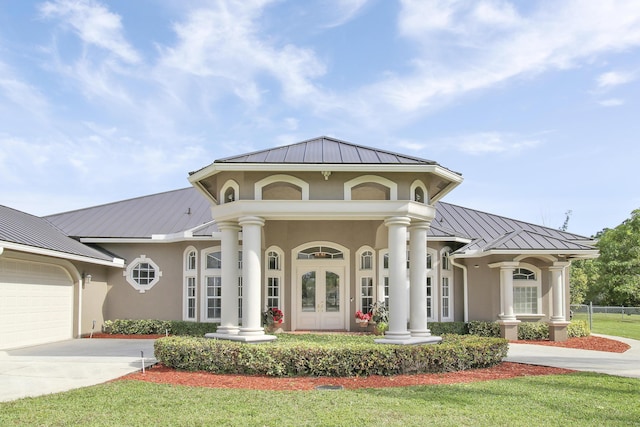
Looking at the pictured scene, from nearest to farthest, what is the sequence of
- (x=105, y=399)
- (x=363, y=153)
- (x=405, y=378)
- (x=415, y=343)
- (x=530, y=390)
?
(x=105, y=399), (x=530, y=390), (x=405, y=378), (x=415, y=343), (x=363, y=153)

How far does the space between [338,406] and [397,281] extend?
4.30 meters

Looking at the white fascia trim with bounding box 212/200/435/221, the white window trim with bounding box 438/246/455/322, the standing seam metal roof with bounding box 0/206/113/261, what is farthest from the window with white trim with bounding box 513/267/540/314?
the standing seam metal roof with bounding box 0/206/113/261

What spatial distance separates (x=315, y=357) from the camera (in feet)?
32.9

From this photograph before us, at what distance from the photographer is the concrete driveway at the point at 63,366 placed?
9203mm

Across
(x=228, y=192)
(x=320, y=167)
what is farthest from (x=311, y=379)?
(x=228, y=192)

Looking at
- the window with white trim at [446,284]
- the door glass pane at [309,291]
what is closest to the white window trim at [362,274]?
the door glass pane at [309,291]

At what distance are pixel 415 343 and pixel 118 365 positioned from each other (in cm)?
589

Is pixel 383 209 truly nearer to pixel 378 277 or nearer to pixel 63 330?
pixel 378 277

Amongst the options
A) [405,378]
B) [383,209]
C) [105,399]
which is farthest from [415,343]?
[105,399]

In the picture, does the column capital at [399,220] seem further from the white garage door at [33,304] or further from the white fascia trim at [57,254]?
the white garage door at [33,304]

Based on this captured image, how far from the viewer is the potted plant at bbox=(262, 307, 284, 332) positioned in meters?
17.5

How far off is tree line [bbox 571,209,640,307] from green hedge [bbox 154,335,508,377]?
27743 mm

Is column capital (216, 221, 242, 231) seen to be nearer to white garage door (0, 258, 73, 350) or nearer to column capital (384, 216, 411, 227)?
column capital (384, 216, 411, 227)

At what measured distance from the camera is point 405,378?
9.84 meters
